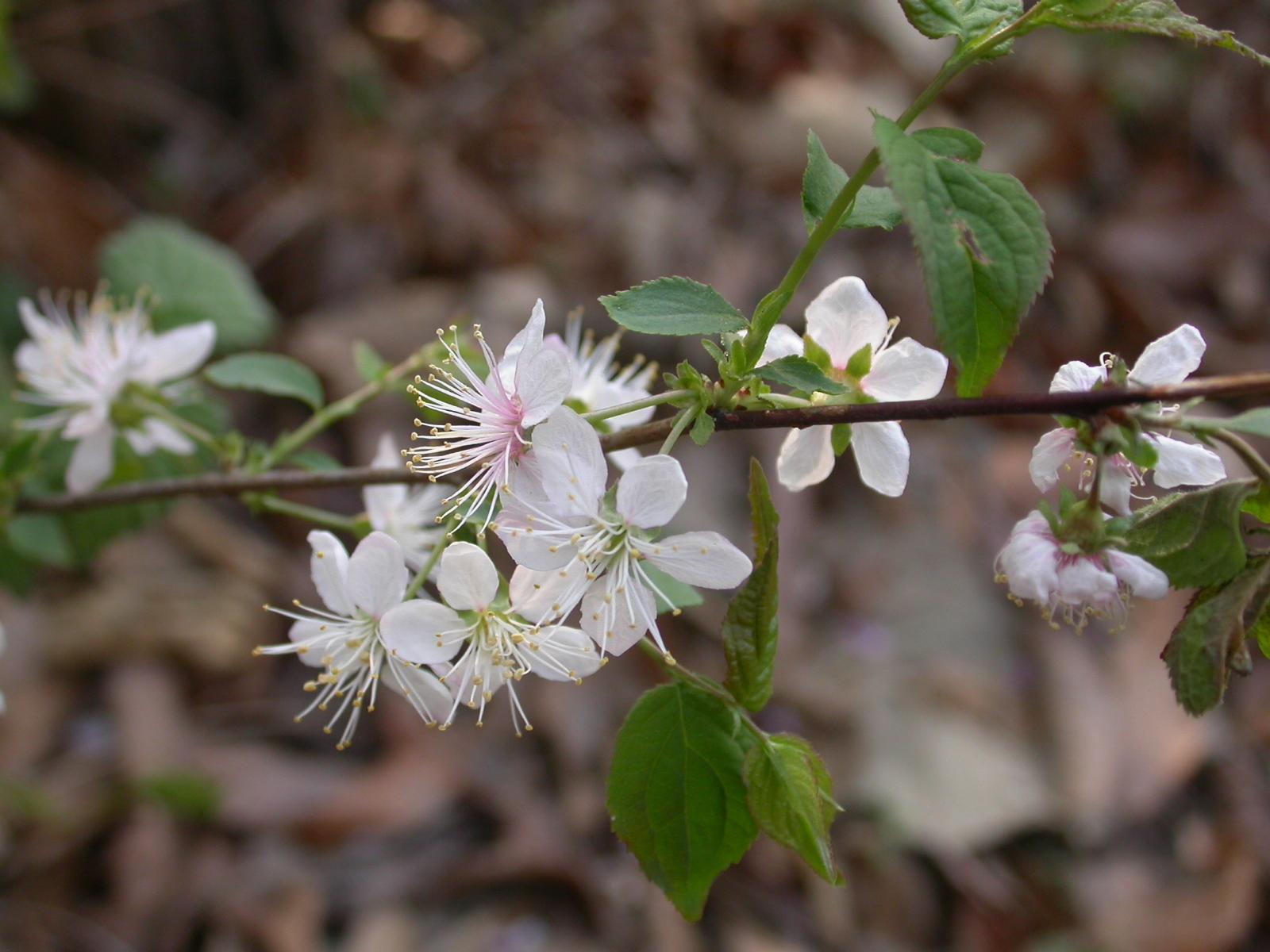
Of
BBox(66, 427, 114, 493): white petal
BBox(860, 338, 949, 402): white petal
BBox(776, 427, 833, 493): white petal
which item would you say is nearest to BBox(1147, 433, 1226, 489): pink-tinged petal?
BBox(860, 338, 949, 402): white petal

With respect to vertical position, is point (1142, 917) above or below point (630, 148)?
below

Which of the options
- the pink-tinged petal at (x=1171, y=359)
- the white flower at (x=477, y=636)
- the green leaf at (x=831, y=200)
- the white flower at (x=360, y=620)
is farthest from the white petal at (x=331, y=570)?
the pink-tinged petal at (x=1171, y=359)

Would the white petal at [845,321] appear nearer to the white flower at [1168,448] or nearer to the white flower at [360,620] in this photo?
the white flower at [1168,448]

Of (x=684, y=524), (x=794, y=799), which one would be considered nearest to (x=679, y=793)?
(x=794, y=799)

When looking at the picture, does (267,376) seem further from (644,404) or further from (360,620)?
(644,404)

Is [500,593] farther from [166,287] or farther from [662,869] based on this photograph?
[166,287]

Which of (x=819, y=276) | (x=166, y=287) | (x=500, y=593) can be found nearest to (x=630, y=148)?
(x=819, y=276)
